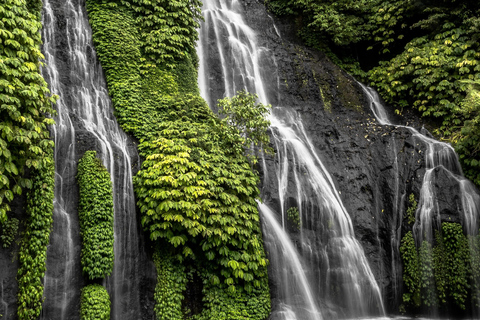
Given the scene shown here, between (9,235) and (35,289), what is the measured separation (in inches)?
41.1

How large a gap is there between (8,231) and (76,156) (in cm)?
195

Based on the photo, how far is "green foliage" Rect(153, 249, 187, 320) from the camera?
670cm

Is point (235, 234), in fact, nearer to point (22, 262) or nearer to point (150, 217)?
point (150, 217)

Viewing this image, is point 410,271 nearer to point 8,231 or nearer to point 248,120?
point 248,120

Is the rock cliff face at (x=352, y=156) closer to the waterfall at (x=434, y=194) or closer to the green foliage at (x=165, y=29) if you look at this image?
the waterfall at (x=434, y=194)

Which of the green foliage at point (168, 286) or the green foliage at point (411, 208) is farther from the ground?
the green foliage at point (411, 208)

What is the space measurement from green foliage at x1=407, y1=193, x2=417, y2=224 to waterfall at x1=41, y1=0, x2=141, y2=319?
25.5 ft

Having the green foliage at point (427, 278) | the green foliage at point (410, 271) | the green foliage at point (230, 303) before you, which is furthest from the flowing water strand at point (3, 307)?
the green foliage at point (427, 278)

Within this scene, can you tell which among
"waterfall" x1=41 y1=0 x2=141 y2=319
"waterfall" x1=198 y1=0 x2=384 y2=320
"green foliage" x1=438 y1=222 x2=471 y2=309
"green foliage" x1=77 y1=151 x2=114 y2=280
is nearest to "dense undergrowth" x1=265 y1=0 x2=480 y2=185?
"green foliage" x1=438 y1=222 x2=471 y2=309

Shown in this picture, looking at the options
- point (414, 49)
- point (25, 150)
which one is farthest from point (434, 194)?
point (25, 150)

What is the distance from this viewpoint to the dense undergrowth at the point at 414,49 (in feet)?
38.5

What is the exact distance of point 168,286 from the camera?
270 inches

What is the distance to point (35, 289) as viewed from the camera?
18.3 ft

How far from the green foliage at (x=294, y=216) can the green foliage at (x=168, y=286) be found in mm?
3415
